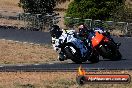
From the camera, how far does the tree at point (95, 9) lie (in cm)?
4594

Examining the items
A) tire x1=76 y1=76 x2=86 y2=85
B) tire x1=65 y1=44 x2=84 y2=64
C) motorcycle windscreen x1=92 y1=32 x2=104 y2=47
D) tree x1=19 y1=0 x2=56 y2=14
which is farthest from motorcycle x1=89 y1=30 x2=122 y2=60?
tree x1=19 y1=0 x2=56 y2=14

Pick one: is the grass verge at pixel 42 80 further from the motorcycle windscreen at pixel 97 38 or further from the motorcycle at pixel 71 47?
the motorcycle windscreen at pixel 97 38

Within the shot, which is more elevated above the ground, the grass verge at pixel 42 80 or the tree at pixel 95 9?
the grass verge at pixel 42 80

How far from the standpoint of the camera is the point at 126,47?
105 feet

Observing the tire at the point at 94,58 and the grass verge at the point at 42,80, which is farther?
the tire at the point at 94,58

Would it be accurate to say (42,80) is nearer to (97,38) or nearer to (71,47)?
(71,47)

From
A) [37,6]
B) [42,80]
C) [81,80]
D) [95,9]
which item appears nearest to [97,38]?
[42,80]

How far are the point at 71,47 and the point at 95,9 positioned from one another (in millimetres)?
23343

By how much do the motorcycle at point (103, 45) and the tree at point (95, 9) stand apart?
20514mm

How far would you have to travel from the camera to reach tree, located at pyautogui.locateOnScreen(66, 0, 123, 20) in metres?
45.9

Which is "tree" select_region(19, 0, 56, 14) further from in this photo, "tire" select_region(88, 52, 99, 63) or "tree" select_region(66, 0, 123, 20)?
"tire" select_region(88, 52, 99, 63)

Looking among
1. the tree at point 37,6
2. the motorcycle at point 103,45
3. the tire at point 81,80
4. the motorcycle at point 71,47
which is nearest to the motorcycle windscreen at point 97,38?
the motorcycle at point 103,45

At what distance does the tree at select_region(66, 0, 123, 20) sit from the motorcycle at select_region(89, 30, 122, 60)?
20.5 m

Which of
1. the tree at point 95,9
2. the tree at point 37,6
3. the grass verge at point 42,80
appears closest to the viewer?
the grass verge at point 42,80
